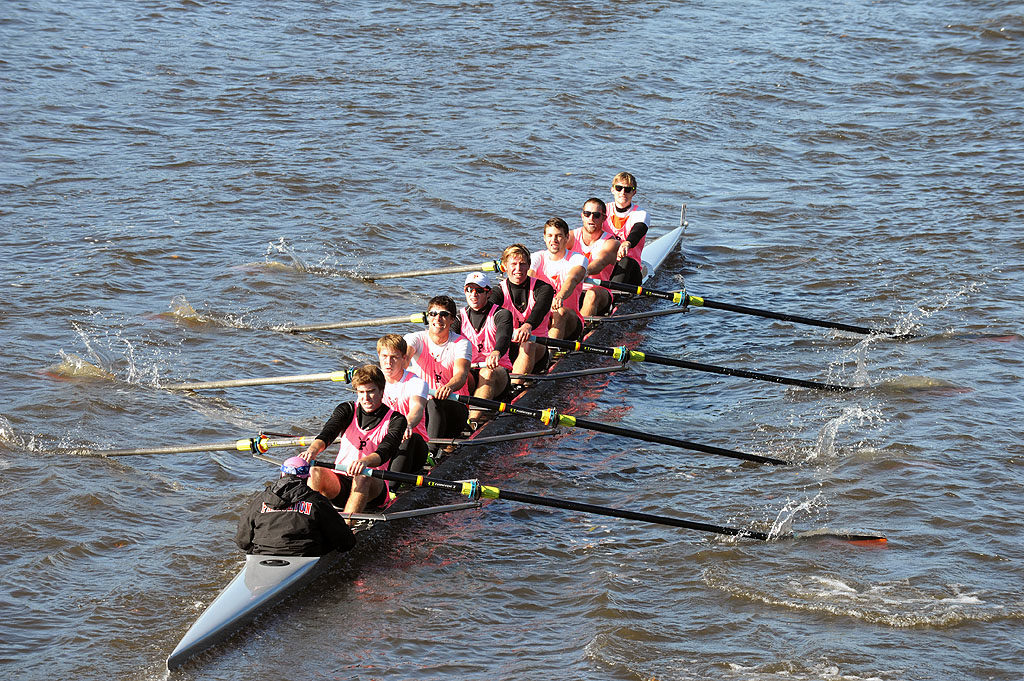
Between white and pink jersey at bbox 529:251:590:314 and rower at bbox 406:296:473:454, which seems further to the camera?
white and pink jersey at bbox 529:251:590:314

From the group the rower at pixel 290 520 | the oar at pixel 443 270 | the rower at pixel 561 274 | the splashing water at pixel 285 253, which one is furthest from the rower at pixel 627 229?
the rower at pixel 290 520

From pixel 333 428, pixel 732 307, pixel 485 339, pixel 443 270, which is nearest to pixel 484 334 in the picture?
pixel 485 339

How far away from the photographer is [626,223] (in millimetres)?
14859

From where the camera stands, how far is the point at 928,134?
22.6 meters

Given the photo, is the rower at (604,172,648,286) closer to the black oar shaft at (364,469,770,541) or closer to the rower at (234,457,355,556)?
the black oar shaft at (364,469,770,541)

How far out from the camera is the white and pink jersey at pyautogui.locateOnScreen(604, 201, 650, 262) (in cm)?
1473

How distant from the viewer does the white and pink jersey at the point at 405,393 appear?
30.8 feet

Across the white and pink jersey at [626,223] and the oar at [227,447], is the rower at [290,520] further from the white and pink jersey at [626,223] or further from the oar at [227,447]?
the white and pink jersey at [626,223]

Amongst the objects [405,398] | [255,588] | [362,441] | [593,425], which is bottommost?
[255,588]

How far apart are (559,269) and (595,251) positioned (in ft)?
4.24

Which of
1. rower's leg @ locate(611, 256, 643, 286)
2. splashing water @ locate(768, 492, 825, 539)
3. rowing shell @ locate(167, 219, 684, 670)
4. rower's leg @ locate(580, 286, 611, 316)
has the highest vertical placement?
rower's leg @ locate(611, 256, 643, 286)

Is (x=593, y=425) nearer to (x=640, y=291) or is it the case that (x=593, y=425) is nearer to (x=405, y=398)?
(x=405, y=398)

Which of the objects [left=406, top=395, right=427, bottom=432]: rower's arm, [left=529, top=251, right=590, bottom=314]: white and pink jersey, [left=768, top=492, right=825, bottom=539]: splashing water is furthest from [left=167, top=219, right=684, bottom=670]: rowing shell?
[left=529, top=251, right=590, bottom=314]: white and pink jersey

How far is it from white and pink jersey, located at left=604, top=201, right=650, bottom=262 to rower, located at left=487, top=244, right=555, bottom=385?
3.13 meters
